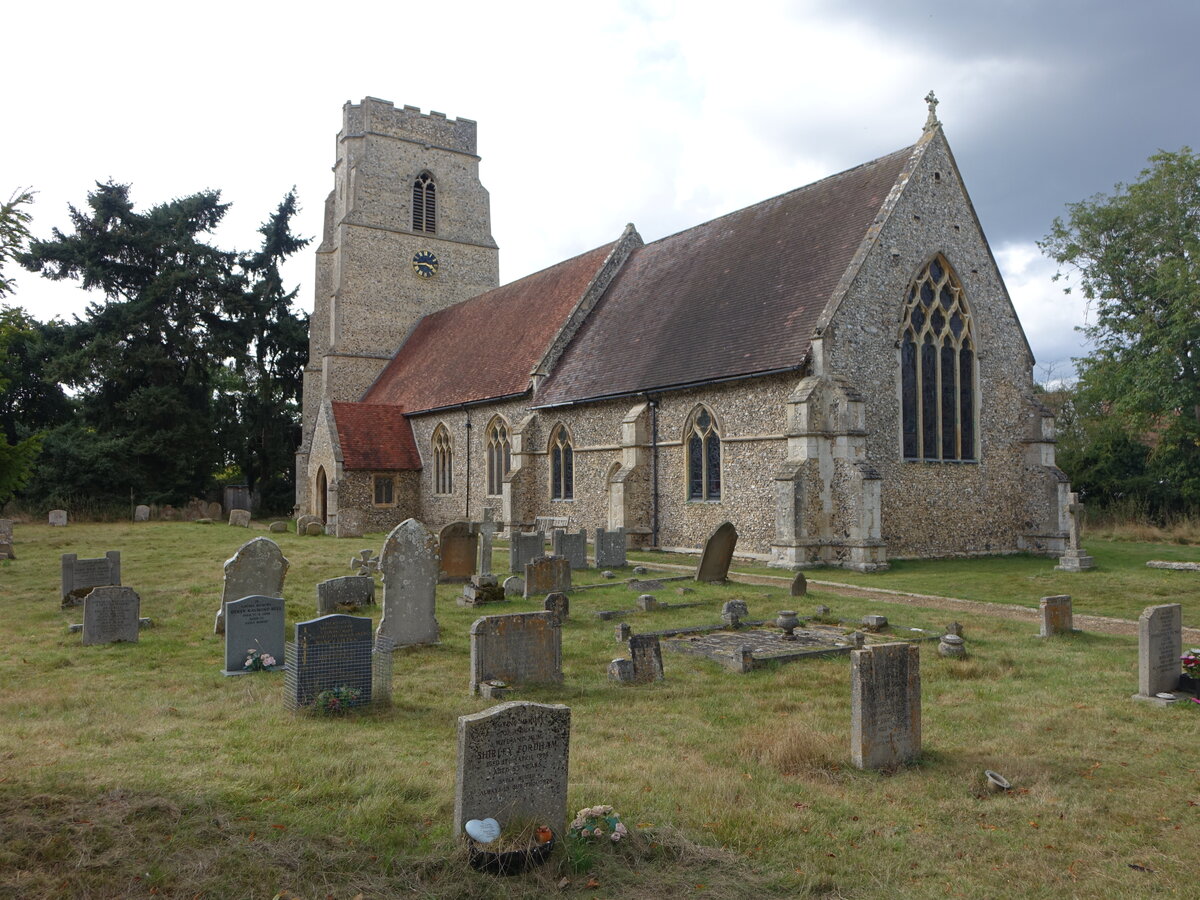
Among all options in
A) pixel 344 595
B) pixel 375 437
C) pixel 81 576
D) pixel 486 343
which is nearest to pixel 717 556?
pixel 344 595

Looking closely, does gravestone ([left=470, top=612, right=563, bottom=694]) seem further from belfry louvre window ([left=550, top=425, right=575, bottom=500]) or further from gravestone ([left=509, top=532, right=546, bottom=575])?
belfry louvre window ([left=550, top=425, right=575, bottom=500])

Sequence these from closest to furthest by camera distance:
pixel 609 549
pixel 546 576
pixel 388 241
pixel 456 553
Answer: pixel 546 576 < pixel 456 553 < pixel 609 549 < pixel 388 241

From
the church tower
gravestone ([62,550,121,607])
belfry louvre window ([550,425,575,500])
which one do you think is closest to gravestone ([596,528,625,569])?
belfry louvre window ([550,425,575,500])

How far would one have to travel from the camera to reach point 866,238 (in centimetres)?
1784

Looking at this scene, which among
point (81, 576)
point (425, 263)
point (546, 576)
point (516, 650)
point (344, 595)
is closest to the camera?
point (516, 650)

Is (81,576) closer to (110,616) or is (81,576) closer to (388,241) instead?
(110,616)

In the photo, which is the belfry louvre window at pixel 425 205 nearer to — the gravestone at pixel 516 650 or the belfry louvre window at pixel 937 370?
the belfry louvre window at pixel 937 370

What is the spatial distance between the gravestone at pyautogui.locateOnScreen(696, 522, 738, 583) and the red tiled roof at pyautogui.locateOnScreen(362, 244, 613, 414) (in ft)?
39.2

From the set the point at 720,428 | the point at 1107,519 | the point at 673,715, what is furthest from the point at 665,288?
the point at 673,715

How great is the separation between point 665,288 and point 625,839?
802 inches

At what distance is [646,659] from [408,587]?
10.1 ft

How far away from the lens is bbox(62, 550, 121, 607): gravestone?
12039mm

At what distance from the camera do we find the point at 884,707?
221 inches

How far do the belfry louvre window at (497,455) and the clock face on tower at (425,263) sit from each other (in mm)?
13206
